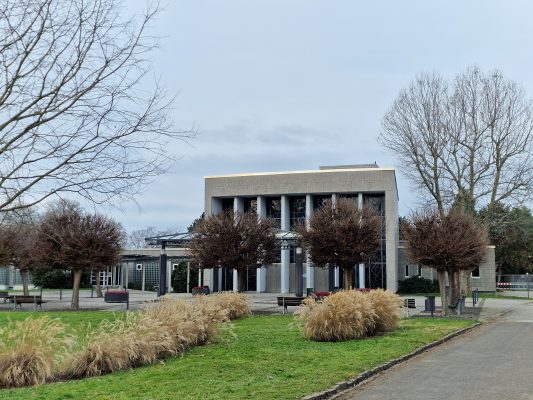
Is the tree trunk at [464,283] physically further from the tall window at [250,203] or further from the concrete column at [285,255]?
the tall window at [250,203]

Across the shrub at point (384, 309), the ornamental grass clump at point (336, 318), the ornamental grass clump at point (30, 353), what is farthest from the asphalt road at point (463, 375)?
the ornamental grass clump at point (30, 353)

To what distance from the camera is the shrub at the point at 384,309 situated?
17411 millimetres

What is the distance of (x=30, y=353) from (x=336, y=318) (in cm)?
795

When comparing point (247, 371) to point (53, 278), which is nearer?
point (247, 371)

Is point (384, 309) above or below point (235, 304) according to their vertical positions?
above

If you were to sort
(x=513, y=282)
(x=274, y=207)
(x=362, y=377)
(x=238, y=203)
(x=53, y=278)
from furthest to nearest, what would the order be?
(x=513, y=282), (x=53, y=278), (x=274, y=207), (x=238, y=203), (x=362, y=377)

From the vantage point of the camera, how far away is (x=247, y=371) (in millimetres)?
10750

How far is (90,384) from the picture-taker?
973 centimetres

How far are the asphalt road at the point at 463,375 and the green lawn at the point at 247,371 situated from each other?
57 centimetres

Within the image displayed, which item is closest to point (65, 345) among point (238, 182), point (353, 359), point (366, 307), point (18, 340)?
point (18, 340)

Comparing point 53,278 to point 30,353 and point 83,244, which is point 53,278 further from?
point 30,353

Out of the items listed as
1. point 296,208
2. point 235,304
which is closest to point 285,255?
point 296,208

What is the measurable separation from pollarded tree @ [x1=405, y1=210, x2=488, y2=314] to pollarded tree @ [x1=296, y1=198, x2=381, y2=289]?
3.91 metres

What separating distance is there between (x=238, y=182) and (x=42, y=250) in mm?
25253
